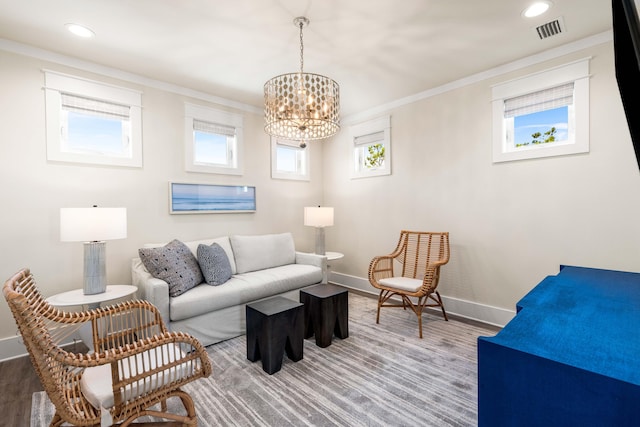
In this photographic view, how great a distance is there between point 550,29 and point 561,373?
2878mm

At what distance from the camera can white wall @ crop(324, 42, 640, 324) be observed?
258cm

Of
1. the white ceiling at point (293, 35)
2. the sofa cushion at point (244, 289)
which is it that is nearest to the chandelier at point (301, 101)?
the white ceiling at point (293, 35)

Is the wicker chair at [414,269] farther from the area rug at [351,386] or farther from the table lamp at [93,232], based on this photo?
the table lamp at [93,232]

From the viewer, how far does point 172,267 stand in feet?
9.03

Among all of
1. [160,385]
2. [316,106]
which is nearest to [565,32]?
[316,106]

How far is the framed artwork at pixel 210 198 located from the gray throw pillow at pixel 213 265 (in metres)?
0.72

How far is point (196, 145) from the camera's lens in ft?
12.4

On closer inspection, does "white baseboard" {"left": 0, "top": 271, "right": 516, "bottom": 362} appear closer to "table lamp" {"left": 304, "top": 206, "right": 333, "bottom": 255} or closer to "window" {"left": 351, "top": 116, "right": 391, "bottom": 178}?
"table lamp" {"left": 304, "top": 206, "right": 333, "bottom": 255}

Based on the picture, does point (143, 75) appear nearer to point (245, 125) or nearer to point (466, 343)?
point (245, 125)

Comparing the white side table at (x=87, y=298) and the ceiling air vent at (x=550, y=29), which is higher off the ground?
the ceiling air vent at (x=550, y=29)

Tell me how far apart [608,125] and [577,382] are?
2.80 m

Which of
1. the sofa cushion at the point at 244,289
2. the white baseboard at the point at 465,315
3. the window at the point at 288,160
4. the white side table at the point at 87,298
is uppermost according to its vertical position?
the window at the point at 288,160

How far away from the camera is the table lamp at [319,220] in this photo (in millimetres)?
4156

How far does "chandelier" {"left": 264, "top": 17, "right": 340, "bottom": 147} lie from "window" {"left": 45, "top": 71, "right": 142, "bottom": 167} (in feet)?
5.71
